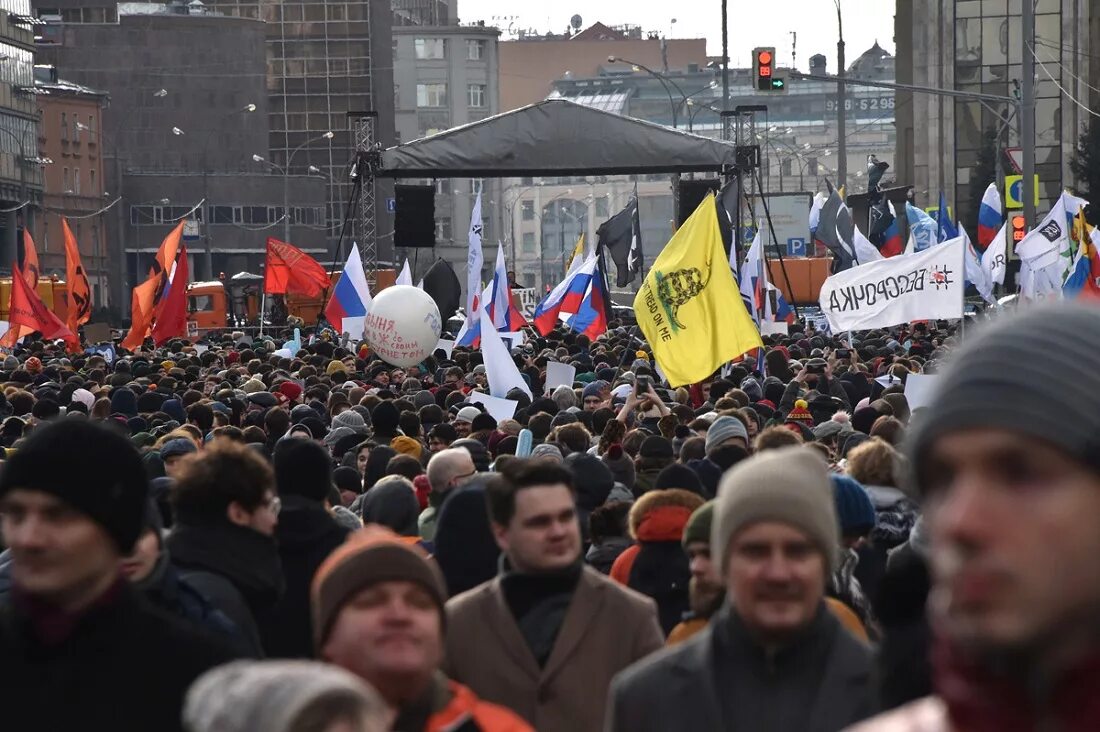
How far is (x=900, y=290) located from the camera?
19.0 m

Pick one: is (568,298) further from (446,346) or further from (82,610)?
(82,610)

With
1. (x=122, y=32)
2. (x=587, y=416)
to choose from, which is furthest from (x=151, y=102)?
(x=587, y=416)

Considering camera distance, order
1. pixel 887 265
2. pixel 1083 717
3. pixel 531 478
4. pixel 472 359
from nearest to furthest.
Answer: pixel 1083 717
pixel 531 478
pixel 887 265
pixel 472 359

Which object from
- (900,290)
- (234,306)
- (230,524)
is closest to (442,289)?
(900,290)

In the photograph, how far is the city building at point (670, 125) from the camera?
489ft

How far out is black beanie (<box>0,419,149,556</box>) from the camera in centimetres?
338

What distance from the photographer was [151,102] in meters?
105

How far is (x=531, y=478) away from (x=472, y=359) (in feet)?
61.2

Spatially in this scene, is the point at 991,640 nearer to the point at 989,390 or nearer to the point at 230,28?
the point at 989,390

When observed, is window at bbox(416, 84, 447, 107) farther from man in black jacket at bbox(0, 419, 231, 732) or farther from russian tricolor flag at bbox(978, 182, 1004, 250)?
man in black jacket at bbox(0, 419, 231, 732)

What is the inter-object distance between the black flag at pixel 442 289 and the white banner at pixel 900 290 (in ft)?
33.3

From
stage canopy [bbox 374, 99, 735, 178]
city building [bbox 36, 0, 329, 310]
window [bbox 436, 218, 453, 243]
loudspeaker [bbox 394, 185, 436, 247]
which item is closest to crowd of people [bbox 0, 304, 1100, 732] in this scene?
stage canopy [bbox 374, 99, 735, 178]

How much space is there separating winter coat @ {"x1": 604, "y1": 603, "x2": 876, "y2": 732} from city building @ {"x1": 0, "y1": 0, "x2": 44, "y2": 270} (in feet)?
264

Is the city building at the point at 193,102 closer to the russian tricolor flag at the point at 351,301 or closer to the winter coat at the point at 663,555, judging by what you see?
the russian tricolor flag at the point at 351,301
